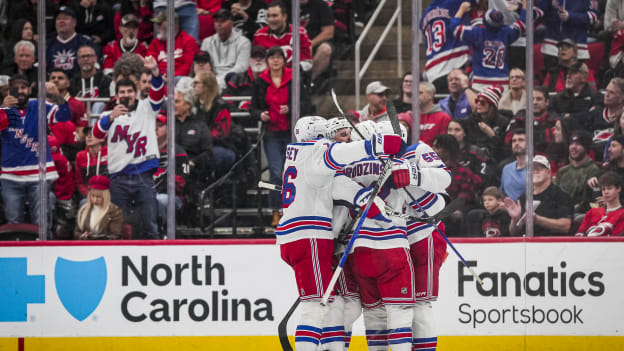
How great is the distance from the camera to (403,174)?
3994 mm

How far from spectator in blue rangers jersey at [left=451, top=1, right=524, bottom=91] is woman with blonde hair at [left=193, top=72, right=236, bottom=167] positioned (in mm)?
1422

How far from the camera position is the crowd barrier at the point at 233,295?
190 inches

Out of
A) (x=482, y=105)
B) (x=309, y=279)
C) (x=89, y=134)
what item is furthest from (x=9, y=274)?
(x=482, y=105)

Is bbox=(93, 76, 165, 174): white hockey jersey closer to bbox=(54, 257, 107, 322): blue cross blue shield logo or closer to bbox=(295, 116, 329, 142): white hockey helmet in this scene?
bbox=(54, 257, 107, 322): blue cross blue shield logo

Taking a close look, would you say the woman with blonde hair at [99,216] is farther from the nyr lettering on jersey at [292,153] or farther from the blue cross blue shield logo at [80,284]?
the nyr lettering on jersey at [292,153]

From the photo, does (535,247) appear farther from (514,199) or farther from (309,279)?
(309,279)

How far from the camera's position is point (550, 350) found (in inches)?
190

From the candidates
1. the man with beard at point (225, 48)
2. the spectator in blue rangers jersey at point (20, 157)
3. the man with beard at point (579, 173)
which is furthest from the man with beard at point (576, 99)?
the spectator in blue rangers jersey at point (20, 157)

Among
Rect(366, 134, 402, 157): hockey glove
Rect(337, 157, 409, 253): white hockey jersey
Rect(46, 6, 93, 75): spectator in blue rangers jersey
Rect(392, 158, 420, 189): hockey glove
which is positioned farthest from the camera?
Rect(46, 6, 93, 75): spectator in blue rangers jersey

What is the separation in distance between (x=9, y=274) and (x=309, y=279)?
73.7 inches

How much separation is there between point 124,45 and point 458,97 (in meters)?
1.97

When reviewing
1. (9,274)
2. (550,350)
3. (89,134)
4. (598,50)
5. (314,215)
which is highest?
(598,50)

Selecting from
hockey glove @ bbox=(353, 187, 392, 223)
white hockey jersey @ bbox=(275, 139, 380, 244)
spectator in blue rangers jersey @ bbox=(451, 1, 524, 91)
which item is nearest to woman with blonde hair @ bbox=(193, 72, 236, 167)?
white hockey jersey @ bbox=(275, 139, 380, 244)

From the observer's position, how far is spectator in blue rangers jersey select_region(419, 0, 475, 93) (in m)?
4.97
